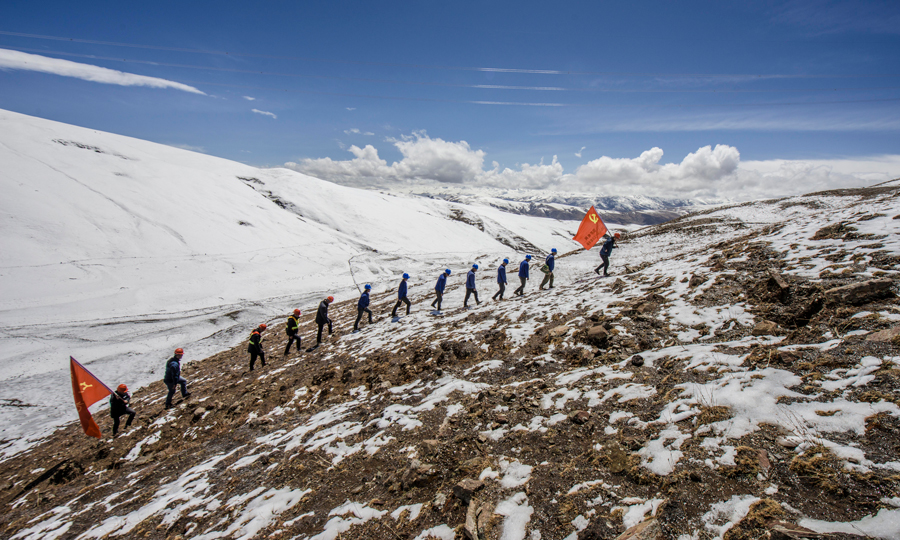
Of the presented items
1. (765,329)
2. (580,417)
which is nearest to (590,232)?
(765,329)

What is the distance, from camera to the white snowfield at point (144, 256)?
19.2m

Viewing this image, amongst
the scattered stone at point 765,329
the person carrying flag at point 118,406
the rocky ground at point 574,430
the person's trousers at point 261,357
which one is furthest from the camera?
the person's trousers at point 261,357

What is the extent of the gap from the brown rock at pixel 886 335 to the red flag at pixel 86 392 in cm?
2015

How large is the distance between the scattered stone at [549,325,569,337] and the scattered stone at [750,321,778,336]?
13.9 feet

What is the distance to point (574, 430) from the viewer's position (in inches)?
224

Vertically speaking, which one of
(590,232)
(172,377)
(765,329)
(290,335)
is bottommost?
(172,377)

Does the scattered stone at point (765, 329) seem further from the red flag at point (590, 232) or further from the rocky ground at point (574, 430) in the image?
the red flag at point (590, 232)

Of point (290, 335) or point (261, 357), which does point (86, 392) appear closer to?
point (261, 357)

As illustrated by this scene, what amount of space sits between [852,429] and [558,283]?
15.2 metres

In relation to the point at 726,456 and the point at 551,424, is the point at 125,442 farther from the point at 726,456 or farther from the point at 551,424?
the point at 726,456

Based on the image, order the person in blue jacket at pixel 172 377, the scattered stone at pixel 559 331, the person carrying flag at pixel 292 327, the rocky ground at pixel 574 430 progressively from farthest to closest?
the person carrying flag at pixel 292 327 → the person in blue jacket at pixel 172 377 → the scattered stone at pixel 559 331 → the rocky ground at pixel 574 430

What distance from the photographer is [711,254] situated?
1357cm

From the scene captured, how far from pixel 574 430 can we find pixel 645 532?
7.14 feet

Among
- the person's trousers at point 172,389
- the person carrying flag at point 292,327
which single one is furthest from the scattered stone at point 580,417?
the person's trousers at point 172,389
